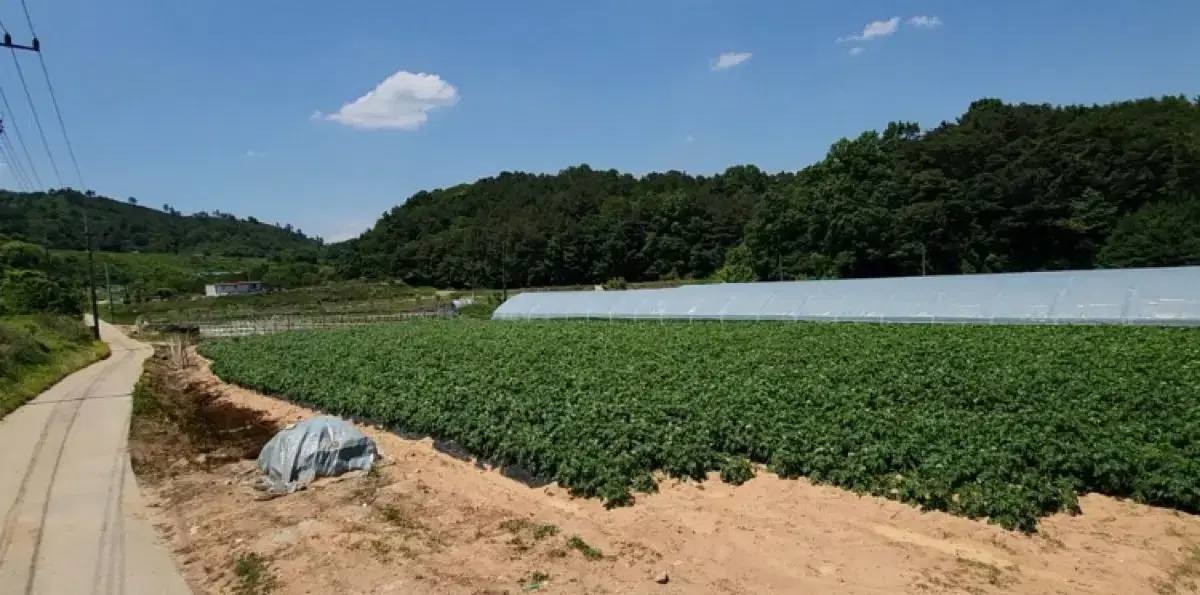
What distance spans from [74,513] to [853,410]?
32.9 feet

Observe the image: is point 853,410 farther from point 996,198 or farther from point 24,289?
point 996,198

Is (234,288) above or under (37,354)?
above

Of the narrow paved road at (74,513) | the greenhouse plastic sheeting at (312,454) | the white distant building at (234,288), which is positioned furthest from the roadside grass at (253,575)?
the white distant building at (234,288)

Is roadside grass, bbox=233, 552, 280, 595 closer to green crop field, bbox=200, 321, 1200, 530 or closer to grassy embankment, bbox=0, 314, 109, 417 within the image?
green crop field, bbox=200, 321, 1200, 530

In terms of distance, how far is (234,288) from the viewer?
92625mm

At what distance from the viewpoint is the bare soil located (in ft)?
18.2

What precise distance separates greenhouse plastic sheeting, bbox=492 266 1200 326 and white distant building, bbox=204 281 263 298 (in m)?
76.1

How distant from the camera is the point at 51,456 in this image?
11828 mm

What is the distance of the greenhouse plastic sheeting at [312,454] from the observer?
9.31 metres

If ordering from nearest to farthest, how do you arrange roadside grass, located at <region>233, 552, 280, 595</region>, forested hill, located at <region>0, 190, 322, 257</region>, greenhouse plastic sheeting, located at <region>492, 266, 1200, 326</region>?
roadside grass, located at <region>233, 552, 280, 595</region> → greenhouse plastic sheeting, located at <region>492, 266, 1200, 326</region> → forested hill, located at <region>0, 190, 322, 257</region>

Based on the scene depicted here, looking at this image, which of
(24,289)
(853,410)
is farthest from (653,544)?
(24,289)

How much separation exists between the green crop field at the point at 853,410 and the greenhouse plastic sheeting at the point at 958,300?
176 centimetres

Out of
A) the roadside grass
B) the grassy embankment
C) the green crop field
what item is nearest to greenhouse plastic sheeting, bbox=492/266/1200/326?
the green crop field

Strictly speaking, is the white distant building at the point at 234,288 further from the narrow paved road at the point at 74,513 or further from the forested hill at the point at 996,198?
the narrow paved road at the point at 74,513
